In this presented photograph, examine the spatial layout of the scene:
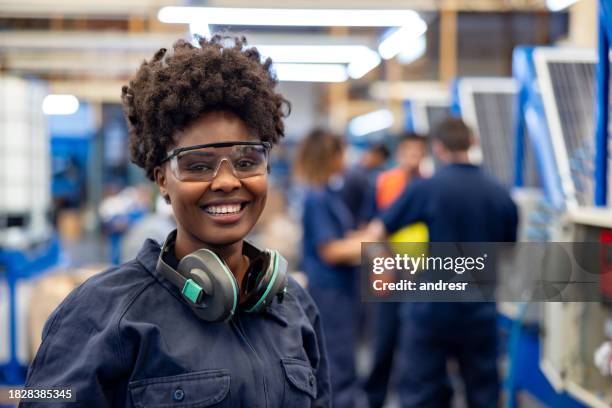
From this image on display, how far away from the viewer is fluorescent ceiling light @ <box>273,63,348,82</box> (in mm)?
4750

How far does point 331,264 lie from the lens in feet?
12.1

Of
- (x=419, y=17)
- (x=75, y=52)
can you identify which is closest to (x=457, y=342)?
(x=419, y=17)

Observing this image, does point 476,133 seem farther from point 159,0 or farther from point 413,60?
point 413,60

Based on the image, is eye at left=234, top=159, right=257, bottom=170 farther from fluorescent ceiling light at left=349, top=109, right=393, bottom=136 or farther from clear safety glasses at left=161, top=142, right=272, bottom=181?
fluorescent ceiling light at left=349, top=109, right=393, bottom=136

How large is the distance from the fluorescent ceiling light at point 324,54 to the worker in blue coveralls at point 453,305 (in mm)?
959

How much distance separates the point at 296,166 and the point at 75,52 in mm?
1752

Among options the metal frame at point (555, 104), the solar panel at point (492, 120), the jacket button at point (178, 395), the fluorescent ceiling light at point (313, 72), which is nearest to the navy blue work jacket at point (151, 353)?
the jacket button at point (178, 395)

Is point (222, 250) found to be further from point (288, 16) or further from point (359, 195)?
point (359, 195)

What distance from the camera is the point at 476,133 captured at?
5230 mm

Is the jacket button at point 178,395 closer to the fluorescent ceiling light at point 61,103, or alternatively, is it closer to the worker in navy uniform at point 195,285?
the worker in navy uniform at point 195,285

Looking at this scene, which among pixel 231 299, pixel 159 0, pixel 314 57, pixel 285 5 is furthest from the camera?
pixel 314 57

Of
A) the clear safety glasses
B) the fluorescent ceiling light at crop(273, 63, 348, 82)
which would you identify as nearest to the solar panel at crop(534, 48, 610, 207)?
the fluorescent ceiling light at crop(273, 63, 348, 82)

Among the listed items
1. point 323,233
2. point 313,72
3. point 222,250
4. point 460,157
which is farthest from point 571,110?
point 222,250

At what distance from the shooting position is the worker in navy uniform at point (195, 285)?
1180 mm
